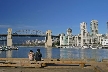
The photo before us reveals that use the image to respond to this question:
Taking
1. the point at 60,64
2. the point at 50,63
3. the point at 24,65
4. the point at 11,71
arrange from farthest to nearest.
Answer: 1. the point at 60,64
2. the point at 50,63
3. the point at 24,65
4. the point at 11,71

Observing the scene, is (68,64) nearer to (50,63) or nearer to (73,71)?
(50,63)

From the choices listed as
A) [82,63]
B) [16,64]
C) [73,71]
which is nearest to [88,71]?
[73,71]

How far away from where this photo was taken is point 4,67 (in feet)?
66.2

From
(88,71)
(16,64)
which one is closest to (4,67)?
(16,64)

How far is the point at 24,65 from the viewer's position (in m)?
19.9

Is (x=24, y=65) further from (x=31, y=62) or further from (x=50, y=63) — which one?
(x=50, y=63)

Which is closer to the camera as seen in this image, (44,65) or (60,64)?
(44,65)

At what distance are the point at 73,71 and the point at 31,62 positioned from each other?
409 cm

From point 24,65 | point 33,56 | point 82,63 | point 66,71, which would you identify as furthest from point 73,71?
point 33,56

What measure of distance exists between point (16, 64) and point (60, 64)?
436 centimetres

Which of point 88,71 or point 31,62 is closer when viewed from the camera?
point 88,71

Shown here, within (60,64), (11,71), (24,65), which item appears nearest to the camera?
(11,71)

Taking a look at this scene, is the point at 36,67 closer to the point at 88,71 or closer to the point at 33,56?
the point at 33,56

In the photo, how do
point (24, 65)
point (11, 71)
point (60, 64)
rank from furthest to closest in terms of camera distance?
point (60, 64) → point (24, 65) → point (11, 71)
